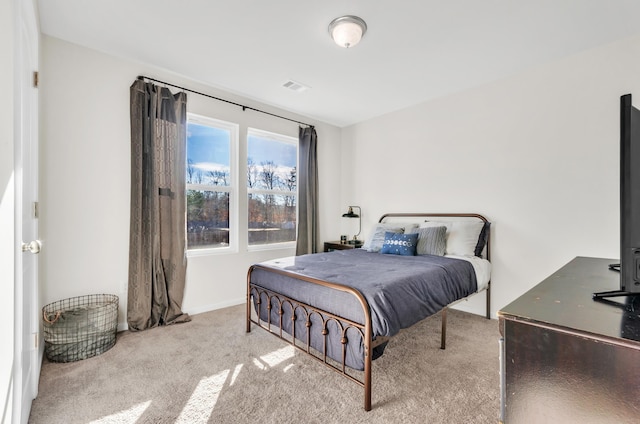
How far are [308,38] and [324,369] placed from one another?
2.51 meters

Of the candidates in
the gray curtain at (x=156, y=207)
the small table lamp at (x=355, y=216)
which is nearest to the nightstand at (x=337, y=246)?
the small table lamp at (x=355, y=216)

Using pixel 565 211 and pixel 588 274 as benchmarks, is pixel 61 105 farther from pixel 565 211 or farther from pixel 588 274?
pixel 565 211

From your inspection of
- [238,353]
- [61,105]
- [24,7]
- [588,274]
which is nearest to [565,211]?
[588,274]

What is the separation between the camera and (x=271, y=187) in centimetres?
396

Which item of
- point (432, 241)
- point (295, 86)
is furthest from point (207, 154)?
point (432, 241)

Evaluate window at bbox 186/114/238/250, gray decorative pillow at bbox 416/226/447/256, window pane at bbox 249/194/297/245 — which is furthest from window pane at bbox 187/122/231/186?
gray decorative pillow at bbox 416/226/447/256

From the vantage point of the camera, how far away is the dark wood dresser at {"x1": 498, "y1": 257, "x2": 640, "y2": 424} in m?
0.65

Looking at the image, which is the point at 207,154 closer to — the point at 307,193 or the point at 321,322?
the point at 307,193

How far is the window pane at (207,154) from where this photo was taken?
10.7ft

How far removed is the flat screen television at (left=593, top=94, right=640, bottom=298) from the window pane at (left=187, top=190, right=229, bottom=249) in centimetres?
328

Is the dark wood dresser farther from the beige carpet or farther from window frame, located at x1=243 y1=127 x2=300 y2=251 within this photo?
window frame, located at x1=243 y1=127 x2=300 y2=251

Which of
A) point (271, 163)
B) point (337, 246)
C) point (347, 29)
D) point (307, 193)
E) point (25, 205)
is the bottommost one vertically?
point (337, 246)

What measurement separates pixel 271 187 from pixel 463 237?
239cm

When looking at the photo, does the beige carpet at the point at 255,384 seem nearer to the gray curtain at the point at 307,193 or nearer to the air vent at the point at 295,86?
the gray curtain at the point at 307,193
